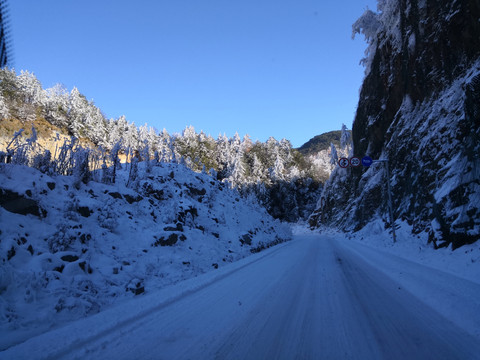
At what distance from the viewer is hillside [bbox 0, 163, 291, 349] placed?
12.9ft

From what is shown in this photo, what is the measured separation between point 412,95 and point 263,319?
19.9m

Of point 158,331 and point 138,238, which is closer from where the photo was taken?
point 158,331

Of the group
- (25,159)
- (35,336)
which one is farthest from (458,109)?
(25,159)

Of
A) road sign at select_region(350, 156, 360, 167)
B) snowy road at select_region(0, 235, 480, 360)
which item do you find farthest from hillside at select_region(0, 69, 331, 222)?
snowy road at select_region(0, 235, 480, 360)

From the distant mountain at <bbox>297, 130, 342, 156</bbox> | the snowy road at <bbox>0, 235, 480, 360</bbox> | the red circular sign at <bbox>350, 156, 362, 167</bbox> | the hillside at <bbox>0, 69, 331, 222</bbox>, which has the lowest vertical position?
the snowy road at <bbox>0, 235, 480, 360</bbox>

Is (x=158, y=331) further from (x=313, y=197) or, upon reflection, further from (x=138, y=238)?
(x=313, y=197)

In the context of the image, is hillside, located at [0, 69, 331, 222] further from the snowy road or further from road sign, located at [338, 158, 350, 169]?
the snowy road

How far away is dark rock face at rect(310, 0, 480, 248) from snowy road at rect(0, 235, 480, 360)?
12.4 ft

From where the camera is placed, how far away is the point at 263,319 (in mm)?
3232

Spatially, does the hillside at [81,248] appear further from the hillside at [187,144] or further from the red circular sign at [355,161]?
the hillside at [187,144]

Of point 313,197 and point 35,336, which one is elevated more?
point 313,197

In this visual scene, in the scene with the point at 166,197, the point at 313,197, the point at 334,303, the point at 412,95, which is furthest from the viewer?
the point at 313,197

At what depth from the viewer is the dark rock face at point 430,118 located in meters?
7.24

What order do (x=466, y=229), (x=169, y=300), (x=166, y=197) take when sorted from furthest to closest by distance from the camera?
(x=166, y=197) → (x=466, y=229) → (x=169, y=300)
